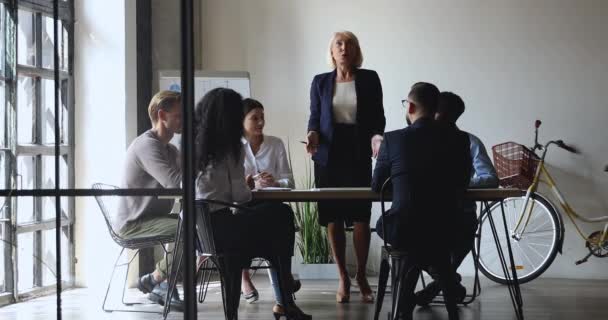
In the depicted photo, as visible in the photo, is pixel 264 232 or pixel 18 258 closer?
pixel 264 232

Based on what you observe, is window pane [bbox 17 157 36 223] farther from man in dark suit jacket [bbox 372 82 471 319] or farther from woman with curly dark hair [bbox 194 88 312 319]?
man in dark suit jacket [bbox 372 82 471 319]

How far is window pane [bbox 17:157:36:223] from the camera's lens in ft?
16.0

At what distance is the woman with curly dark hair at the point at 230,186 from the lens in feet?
10.9

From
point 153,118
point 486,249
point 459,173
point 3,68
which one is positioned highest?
point 3,68

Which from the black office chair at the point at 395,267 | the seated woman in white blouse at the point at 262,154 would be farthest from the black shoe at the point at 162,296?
the black office chair at the point at 395,267

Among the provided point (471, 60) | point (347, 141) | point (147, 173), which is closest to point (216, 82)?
point (347, 141)

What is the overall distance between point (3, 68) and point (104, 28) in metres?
0.97

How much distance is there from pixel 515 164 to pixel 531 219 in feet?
1.65

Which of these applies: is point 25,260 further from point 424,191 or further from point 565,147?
point 565,147

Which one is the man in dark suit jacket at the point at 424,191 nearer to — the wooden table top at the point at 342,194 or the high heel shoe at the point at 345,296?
the wooden table top at the point at 342,194

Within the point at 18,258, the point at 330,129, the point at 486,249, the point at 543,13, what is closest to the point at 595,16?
the point at 543,13

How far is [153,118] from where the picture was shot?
429cm

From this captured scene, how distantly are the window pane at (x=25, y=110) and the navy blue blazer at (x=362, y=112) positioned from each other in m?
1.70

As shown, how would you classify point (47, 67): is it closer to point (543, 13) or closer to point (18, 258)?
point (18, 258)
